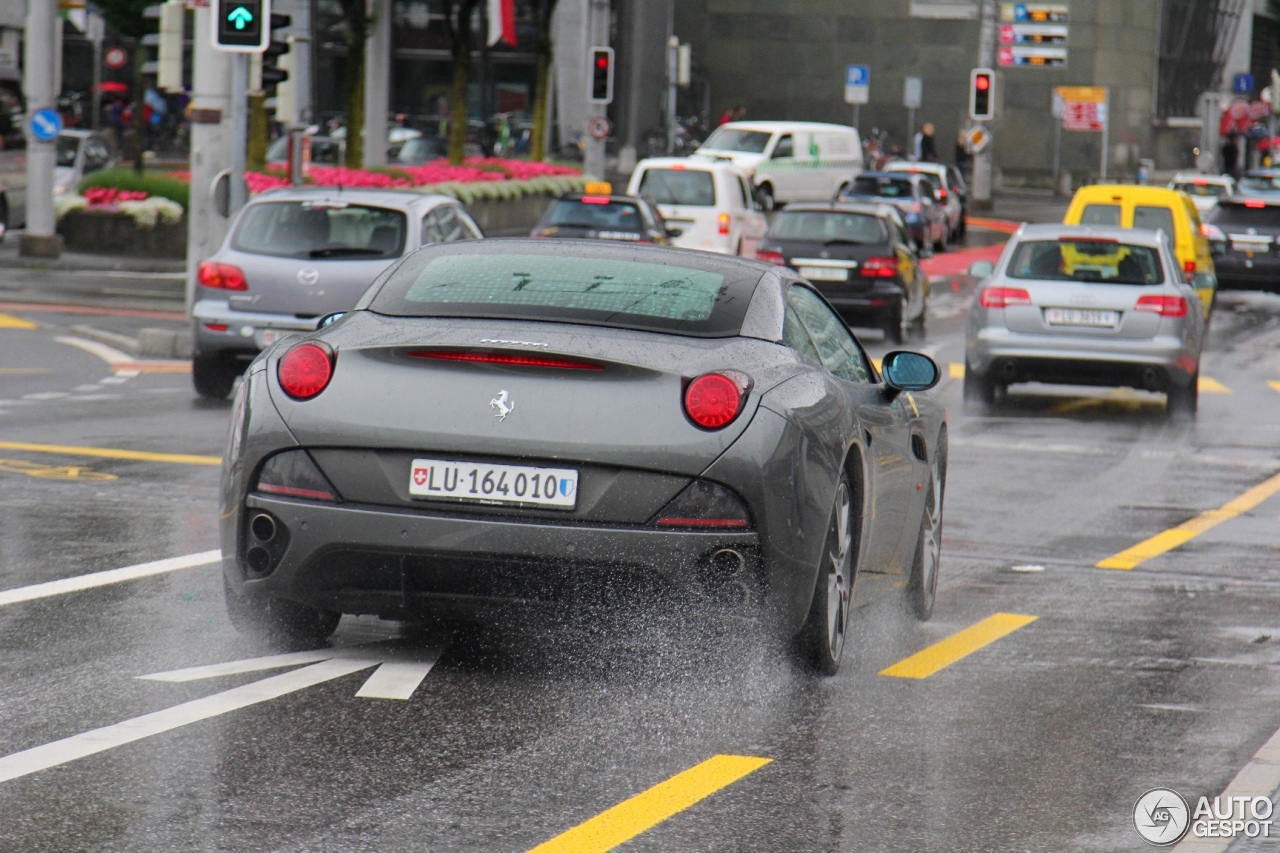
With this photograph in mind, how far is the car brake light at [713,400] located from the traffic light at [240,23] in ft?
46.5

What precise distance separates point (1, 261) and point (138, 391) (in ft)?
50.7

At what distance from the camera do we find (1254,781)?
5.76m

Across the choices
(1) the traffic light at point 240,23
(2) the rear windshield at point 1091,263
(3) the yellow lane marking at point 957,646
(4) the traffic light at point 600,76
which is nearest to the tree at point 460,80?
(4) the traffic light at point 600,76

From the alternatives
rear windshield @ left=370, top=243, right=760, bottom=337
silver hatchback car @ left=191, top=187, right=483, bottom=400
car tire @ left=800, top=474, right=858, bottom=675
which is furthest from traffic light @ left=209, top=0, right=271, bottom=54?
car tire @ left=800, top=474, right=858, bottom=675

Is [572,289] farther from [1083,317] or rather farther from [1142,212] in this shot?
[1142,212]

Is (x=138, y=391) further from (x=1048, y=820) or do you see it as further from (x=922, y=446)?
(x=1048, y=820)

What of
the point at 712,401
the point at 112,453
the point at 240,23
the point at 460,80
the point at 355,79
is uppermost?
the point at 240,23

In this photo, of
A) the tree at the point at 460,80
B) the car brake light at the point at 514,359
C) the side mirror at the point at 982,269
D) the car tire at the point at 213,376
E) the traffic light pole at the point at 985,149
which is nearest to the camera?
the car brake light at the point at 514,359

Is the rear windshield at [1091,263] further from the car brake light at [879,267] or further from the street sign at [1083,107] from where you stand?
the street sign at [1083,107]

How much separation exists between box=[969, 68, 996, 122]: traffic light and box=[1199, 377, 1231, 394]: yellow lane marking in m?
33.9

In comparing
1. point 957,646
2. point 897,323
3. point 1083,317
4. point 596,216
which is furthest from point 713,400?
point 596,216

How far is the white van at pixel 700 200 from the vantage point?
3244cm

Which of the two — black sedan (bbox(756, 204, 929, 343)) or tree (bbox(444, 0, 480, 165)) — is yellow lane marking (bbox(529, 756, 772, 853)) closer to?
black sedan (bbox(756, 204, 929, 343))

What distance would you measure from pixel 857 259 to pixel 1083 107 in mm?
49954
